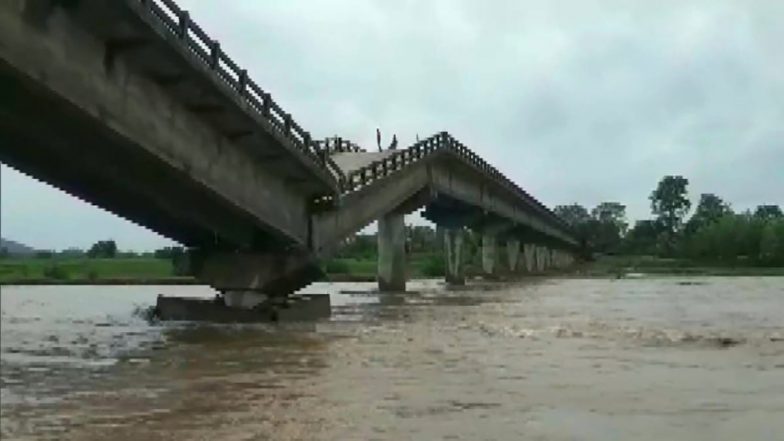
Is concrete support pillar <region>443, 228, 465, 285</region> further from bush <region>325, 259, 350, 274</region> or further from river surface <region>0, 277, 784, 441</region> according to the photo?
river surface <region>0, 277, 784, 441</region>

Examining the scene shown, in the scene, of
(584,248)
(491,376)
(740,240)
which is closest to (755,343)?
(491,376)

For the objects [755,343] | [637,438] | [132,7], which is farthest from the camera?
[755,343]

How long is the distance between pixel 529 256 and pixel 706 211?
288 ft

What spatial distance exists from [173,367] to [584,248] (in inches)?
5238

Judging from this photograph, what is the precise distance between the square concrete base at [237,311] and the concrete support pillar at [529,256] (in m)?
80.1

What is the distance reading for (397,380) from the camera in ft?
47.0

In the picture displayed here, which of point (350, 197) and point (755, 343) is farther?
point (350, 197)

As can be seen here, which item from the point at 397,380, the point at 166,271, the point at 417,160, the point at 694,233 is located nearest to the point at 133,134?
the point at 397,380

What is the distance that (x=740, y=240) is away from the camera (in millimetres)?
122062

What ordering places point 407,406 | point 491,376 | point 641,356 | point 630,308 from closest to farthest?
point 407,406, point 491,376, point 641,356, point 630,308

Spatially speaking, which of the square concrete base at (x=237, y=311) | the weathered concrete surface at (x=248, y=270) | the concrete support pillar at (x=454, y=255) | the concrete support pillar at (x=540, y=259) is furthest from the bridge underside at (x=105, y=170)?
the concrete support pillar at (x=540, y=259)

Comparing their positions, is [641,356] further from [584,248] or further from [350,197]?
[584,248]

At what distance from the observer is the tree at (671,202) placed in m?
192

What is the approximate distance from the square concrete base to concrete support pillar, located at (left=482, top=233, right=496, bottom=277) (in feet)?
188
